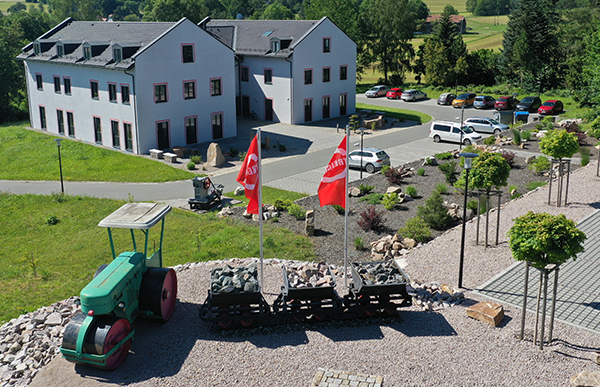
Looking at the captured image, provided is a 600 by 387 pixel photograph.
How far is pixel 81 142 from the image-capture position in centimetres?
4053

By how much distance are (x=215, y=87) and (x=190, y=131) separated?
375 cm

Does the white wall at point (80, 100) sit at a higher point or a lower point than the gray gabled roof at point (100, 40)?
lower

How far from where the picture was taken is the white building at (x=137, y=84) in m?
36.5

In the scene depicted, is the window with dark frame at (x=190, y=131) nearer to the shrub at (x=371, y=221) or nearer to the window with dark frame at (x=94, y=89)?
the window with dark frame at (x=94, y=89)

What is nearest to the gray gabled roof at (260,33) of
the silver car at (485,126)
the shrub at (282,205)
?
the silver car at (485,126)

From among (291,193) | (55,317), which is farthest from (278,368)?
(291,193)

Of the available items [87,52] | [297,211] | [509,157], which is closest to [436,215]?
[297,211]

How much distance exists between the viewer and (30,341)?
13180 mm

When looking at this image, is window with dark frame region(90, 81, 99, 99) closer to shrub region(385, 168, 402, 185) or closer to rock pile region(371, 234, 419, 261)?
shrub region(385, 168, 402, 185)

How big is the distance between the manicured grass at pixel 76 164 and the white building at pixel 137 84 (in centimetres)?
178

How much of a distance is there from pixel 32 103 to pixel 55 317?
36380 millimetres

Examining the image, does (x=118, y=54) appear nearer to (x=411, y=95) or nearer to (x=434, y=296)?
(x=434, y=296)

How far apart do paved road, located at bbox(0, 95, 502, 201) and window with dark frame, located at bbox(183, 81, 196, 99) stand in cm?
395

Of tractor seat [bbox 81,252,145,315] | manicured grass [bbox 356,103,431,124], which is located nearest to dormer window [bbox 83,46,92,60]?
manicured grass [bbox 356,103,431,124]
